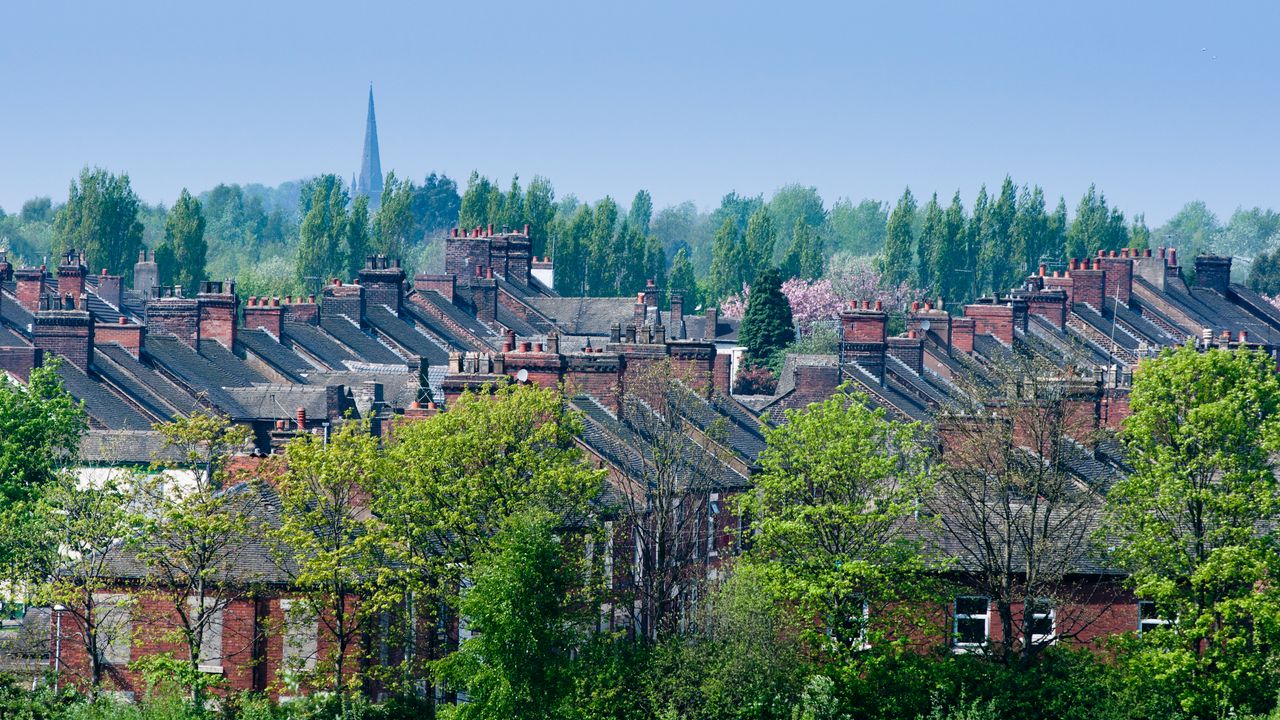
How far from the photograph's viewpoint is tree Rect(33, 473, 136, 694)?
38.1m

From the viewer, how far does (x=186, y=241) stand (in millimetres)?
129000

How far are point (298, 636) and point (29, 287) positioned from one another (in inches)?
1541

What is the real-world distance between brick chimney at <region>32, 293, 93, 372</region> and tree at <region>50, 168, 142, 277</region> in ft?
228

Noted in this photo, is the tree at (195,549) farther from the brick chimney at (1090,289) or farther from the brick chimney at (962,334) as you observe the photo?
the brick chimney at (1090,289)

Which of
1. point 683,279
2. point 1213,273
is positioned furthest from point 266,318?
point 683,279

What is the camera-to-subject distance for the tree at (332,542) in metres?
37.5

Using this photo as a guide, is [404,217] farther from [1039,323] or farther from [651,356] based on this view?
[651,356]

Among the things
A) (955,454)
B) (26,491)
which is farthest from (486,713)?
(26,491)

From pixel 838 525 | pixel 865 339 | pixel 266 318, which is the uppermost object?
pixel 266 318

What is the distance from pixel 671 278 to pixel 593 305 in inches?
1756

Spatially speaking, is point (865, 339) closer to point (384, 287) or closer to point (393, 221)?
point (384, 287)

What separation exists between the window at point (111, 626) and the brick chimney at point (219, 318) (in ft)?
107

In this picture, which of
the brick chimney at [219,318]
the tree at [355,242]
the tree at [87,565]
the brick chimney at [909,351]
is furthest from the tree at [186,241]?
the tree at [87,565]

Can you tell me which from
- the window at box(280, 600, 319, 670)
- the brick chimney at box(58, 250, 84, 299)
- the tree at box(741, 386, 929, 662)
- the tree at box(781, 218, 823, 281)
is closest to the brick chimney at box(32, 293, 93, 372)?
the brick chimney at box(58, 250, 84, 299)
